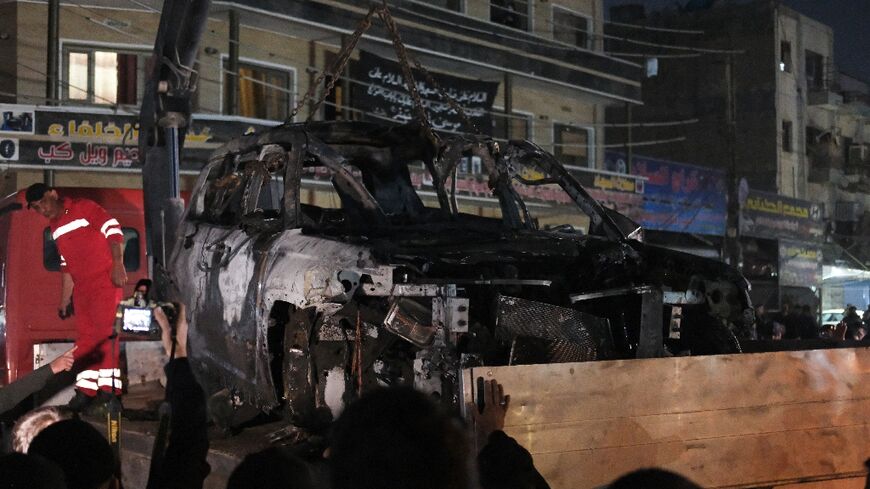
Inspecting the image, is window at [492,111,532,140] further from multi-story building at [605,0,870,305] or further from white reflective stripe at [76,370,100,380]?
white reflective stripe at [76,370,100,380]

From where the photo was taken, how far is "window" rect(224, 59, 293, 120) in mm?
20438

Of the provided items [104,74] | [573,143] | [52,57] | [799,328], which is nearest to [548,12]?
[573,143]

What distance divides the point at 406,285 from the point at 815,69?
38.0 metres

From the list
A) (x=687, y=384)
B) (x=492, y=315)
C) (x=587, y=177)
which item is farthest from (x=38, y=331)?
(x=587, y=177)

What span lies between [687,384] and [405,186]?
9.13 feet

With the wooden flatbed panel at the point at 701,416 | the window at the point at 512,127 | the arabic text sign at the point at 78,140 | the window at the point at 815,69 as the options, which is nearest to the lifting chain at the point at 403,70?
the wooden flatbed panel at the point at 701,416

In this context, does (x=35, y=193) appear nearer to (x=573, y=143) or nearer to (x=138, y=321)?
(x=138, y=321)

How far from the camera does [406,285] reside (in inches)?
199

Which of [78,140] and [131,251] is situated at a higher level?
[78,140]

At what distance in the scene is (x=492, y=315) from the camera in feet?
17.4

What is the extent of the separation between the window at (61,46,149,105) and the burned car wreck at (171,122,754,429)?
12106 mm

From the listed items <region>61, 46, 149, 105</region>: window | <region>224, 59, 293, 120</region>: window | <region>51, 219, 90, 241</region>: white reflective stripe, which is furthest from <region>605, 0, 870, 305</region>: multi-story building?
<region>51, 219, 90, 241</region>: white reflective stripe

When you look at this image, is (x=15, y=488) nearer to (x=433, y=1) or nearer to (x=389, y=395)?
(x=389, y=395)

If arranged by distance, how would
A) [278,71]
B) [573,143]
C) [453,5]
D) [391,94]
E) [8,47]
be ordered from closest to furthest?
[8,47] → [391,94] → [278,71] → [453,5] → [573,143]
